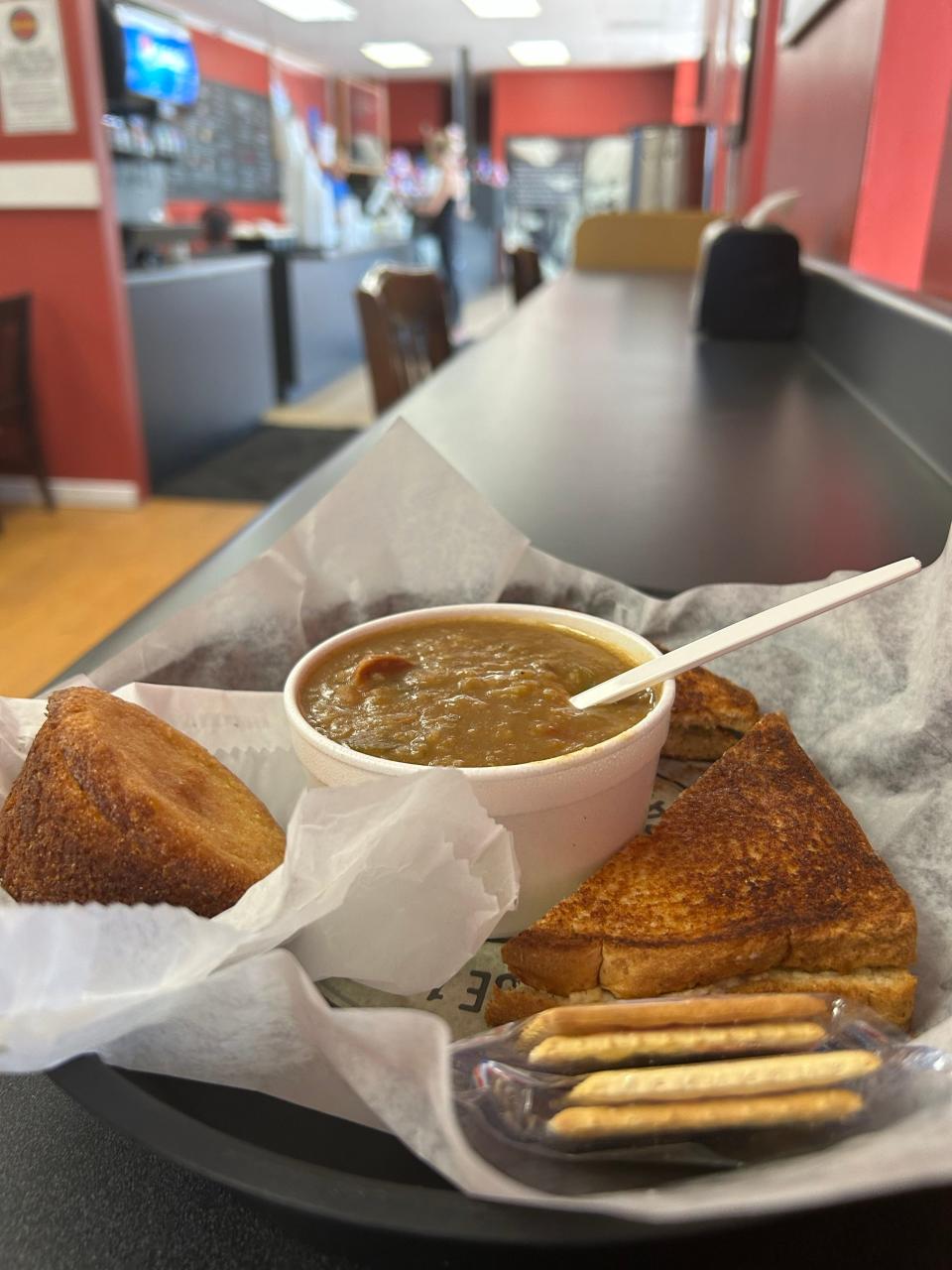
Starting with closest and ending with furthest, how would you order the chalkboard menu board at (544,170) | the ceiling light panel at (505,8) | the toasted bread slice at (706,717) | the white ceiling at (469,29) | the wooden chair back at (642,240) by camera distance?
1. the toasted bread slice at (706,717)
2. the wooden chair back at (642,240)
3. the white ceiling at (469,29)
4. the ceiling light panel at (505,8)
5. the chalkboard menu board at (544,170)

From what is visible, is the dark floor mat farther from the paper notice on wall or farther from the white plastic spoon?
the white plastic spoon

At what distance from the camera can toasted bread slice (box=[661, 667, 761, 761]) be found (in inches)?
25.8

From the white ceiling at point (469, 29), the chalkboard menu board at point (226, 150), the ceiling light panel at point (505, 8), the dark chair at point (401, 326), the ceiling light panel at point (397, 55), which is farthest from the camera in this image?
the ceiling light panel at point (397, 55)

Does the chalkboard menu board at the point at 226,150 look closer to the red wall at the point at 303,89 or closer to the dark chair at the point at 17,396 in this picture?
the red wall at the point at 303,89

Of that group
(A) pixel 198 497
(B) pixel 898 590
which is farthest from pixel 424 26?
(B) pixel 898 590

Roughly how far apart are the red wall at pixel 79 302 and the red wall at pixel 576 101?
12.6 metres

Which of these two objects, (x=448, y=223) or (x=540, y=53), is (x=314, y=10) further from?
(x=540, y=53)

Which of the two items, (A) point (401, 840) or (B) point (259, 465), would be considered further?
(B) point (259, 465)

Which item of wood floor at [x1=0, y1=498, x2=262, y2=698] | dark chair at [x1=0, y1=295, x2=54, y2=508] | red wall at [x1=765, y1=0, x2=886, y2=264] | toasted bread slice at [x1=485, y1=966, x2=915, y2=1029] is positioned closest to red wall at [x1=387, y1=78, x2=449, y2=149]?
wood floor at [x1=0, y1=498, x2=262, y2=698]

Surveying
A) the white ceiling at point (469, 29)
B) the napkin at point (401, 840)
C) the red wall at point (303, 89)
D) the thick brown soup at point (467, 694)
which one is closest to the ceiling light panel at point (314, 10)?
the white ceiling at point (469, 29)

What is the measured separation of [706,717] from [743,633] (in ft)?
0.48

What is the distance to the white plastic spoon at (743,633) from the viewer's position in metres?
0.50

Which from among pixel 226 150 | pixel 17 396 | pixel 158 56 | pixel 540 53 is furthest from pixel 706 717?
pixel 540 53

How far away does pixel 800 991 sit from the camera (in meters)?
0.45
